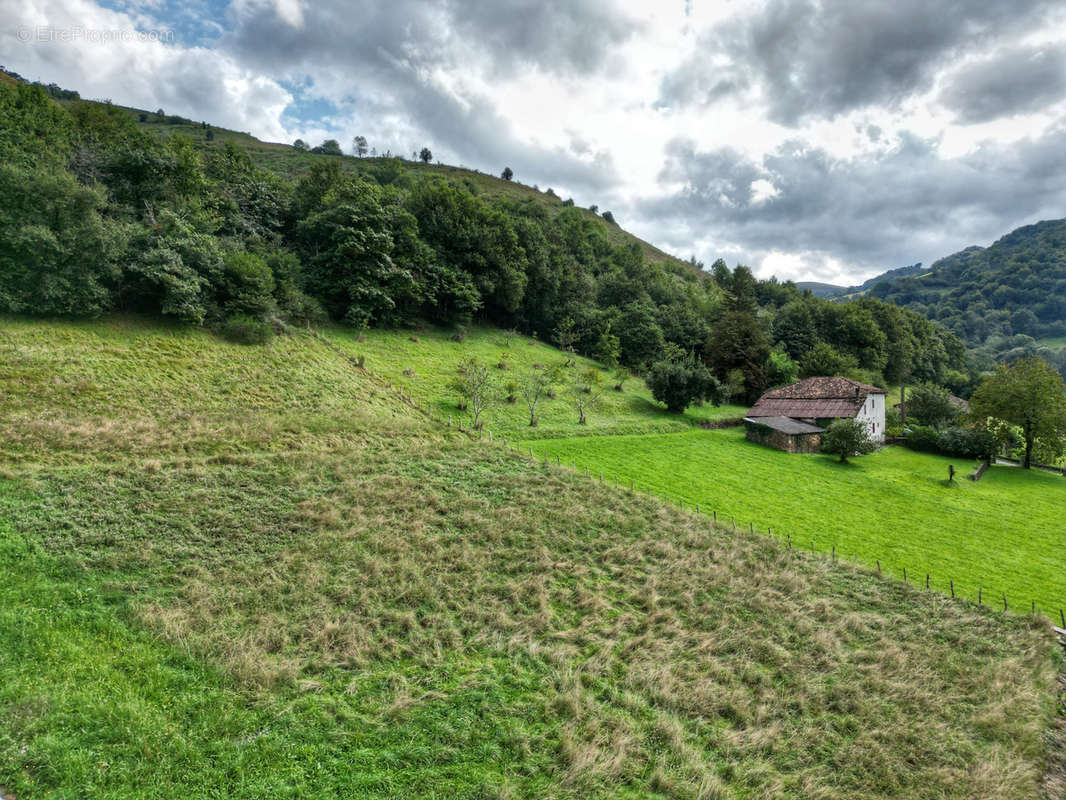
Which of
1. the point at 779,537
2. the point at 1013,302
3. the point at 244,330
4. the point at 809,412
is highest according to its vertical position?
the point at 1013,302

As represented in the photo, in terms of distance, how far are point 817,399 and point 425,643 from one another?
157 ft

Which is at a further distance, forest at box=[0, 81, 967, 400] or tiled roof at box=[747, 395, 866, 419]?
tiled roof at box=[747, 395, 866, 419]

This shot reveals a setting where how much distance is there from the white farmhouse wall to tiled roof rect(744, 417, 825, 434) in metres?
4.69

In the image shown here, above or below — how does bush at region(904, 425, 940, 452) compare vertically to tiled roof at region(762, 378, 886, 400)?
below

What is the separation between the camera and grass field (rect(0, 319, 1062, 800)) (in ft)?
27.3

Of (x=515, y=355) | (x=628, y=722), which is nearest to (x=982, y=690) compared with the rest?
(x=628, y=722)

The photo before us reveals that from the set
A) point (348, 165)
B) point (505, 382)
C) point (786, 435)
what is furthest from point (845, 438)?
point (348, 165)

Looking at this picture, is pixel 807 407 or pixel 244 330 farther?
pixel 807 407

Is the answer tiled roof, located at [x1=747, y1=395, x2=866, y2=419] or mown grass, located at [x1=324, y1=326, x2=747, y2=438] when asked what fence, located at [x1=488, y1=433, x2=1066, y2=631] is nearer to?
mown grass, located at [x1=324, y1=326, x2=747, y2=438]

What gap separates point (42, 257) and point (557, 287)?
51.3 m

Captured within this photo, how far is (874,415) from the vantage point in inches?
1841

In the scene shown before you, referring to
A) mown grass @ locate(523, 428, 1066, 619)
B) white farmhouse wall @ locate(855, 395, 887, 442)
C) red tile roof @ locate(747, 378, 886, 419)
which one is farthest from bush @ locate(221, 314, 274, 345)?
white farmhouse wall @ locate(855, 395, 887, 442)

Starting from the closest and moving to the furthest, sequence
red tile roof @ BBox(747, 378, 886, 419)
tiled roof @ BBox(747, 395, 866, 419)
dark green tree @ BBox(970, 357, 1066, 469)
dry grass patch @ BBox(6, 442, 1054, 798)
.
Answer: dry grass patch @ BBox(6, 442, 1054, 798) < dark green tree @ BBox(970, 357, 1066, 469) < tiled roof @ BBox(747, 395, 866, 419) < red tile roof @ BBox(747, 378, 886, 419)

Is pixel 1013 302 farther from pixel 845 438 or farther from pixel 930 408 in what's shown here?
pixel 845 438
